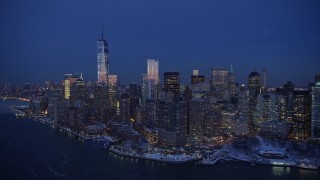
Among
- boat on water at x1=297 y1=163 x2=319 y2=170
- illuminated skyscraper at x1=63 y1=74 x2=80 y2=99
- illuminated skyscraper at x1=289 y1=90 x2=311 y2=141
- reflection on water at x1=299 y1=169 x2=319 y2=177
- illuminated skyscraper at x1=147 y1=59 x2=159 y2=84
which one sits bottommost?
reflection on water at x1=299 y1=169 x2=319 y2=177

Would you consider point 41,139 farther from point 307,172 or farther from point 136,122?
point 307,172

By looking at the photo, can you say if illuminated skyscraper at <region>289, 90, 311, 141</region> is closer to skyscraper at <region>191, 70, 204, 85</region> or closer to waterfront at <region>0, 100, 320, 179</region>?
waterfront at <region>0, 100, 320, 179</region>

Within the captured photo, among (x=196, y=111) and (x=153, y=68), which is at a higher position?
(x=153, y=68)

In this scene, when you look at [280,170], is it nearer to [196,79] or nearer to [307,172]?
[307,172]

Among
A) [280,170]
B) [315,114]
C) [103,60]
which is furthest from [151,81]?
[280,170]

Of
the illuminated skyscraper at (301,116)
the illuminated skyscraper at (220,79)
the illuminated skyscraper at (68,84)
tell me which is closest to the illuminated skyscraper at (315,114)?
the illuminated skyscraper at (301,116)

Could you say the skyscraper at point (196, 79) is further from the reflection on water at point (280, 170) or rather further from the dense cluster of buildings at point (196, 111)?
the reflection on water at point (280, 170)

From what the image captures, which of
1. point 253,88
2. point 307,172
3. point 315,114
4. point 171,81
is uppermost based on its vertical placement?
point 171,81

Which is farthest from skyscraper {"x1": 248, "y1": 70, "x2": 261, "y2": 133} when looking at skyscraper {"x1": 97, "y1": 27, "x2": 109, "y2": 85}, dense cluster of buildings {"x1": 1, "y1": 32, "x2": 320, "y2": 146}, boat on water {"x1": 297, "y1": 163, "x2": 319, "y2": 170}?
skyscraper {"x1": 97, "y1": 27, "x2": 109, "y2": 85}
